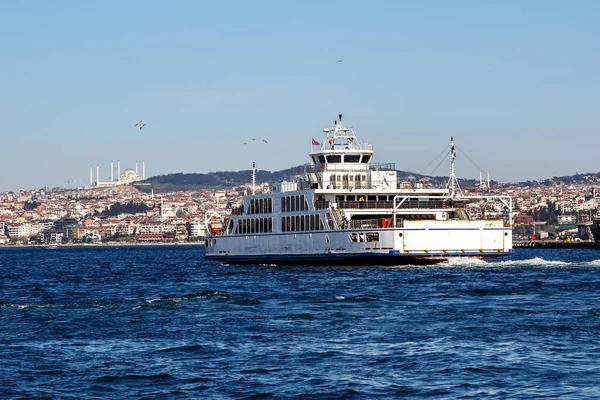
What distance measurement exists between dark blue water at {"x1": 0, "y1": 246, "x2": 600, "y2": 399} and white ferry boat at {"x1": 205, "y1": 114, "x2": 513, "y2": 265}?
8.97m

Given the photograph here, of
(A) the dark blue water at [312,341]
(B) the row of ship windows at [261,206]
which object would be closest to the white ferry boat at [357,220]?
(B) the row of ship windows at [261,206]

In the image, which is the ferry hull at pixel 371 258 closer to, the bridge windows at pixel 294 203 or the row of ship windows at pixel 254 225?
the row of ship windows at pixel 254 225

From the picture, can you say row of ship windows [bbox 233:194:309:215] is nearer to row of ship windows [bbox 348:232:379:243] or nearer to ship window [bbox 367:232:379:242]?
row of ship windows [bbox 348:232:379:243]

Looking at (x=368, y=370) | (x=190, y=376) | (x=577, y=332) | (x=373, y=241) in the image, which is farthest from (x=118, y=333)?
(x=373, y=241)

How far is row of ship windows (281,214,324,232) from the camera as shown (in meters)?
49.4

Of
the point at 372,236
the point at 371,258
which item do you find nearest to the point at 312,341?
the point at 372,236

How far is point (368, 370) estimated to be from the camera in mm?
17938

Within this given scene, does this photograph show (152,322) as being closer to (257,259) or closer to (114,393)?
(114,393)

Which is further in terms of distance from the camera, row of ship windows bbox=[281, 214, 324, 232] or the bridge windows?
the bridge windows

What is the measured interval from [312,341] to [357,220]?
86.9 feet

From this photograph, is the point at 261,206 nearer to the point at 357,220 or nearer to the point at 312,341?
the point at 357,220

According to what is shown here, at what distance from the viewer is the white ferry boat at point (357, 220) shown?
44.9 meters

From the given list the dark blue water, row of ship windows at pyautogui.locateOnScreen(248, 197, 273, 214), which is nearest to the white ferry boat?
row of ship windows at pyautogui.locateOnScreen(248, 197, 273, 214)

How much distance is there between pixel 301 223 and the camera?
167 ft
